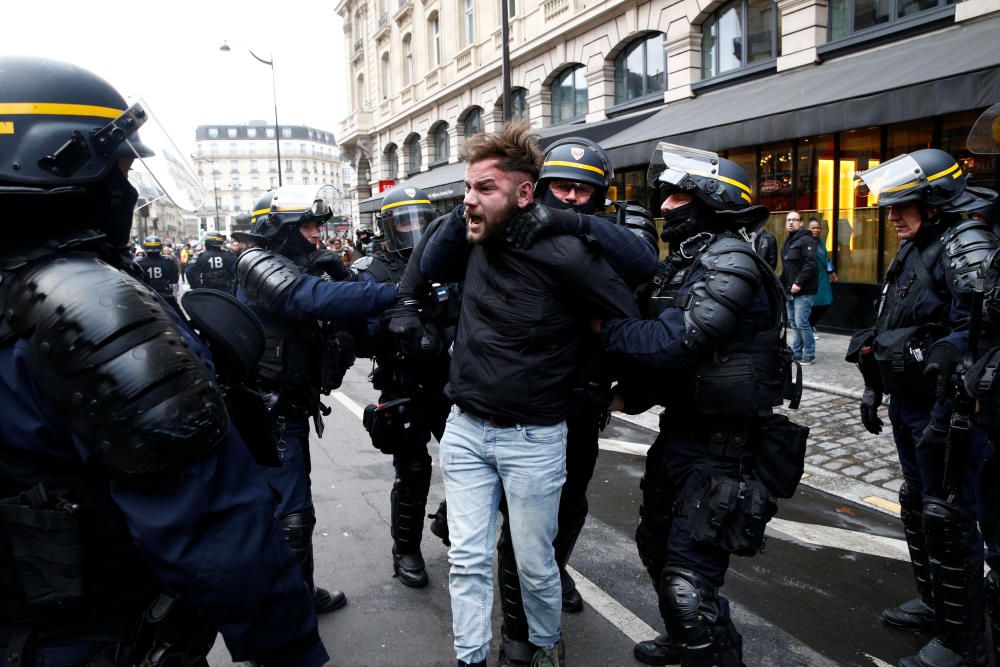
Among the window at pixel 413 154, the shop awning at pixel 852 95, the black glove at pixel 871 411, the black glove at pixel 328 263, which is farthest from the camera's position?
the window at pixel 413 154

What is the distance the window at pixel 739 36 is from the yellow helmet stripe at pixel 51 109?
13.1m

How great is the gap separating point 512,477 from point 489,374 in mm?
381

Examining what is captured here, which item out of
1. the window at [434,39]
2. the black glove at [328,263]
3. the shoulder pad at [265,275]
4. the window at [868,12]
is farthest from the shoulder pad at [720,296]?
the window at [434,39]

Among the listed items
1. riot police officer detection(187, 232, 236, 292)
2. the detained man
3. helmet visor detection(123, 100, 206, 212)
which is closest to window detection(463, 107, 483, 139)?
riot police officer detection(187, 232, 236, 292)

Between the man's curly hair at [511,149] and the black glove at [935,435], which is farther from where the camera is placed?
the black glove at [935,435]

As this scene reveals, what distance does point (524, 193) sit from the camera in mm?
2555

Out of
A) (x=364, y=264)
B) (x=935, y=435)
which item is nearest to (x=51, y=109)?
(x=364, y=264)

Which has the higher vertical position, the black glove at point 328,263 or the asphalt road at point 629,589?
the black glove at point 328,263

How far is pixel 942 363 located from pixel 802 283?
21.9 feet

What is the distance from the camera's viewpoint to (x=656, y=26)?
49.5ft

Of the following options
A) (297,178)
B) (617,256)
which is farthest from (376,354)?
(297,178)

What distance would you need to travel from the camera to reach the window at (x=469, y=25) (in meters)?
23.6

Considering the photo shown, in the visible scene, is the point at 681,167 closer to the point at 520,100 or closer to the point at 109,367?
the point at 109,367

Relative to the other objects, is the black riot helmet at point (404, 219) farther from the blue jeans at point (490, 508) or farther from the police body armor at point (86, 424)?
the police body armor at point (86, 424)
